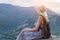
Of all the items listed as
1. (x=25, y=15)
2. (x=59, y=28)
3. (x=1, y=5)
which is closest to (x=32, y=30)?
(x=25, y=15)

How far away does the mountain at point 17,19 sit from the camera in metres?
1.46

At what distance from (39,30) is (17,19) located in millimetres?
257

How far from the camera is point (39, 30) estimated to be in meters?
1.46

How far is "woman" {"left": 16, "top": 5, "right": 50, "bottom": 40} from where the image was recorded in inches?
57.0

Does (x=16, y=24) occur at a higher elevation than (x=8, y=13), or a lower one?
lower

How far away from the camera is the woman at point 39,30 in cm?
145

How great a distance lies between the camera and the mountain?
1.46 m

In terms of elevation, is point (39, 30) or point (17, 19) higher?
point (17, 19)

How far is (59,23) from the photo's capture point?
148cm

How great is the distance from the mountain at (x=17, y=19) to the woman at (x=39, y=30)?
0.13 ft

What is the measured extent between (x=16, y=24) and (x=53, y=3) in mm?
450

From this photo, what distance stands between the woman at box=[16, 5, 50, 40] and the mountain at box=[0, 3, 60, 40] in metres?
0.04

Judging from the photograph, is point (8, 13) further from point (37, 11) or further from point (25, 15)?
point (37, 11)

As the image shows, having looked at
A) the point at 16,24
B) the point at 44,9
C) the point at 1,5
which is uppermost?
the point at 1,5
